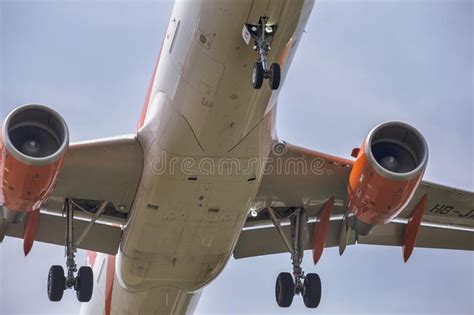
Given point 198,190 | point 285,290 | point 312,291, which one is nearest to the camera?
point 198,190

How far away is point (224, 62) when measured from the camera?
19688 mm

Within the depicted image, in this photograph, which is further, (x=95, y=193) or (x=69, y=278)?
(x=69, y=278)

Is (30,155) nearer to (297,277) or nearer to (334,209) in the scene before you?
(297,277)

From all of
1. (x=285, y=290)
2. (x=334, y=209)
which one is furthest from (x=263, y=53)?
(x=285, y=290)

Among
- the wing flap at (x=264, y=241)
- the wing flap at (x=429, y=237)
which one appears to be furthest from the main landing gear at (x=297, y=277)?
the wing flap at (x=429, y=237)

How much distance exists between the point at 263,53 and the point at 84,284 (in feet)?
26.7

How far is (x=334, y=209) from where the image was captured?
25.6 m

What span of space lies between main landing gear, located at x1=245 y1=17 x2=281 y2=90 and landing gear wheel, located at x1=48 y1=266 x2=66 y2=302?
7.72 meters

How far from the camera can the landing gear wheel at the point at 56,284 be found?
24.0 meters

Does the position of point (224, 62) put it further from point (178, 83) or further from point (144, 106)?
point (144, 106)

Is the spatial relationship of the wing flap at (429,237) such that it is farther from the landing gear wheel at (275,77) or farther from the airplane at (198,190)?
the landing gear wheel at (275,77)

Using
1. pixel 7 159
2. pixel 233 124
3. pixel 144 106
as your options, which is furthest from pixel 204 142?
pixel 7 159

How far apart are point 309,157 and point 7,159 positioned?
23.0 feet

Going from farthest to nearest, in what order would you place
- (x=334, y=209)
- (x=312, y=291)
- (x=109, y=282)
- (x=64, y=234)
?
(x=109, y=282) < (x=334, y=209) < (x=64, y=234) < (x=312, y=291)
